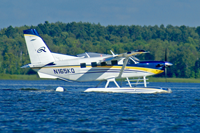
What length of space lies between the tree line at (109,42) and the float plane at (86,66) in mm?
51891

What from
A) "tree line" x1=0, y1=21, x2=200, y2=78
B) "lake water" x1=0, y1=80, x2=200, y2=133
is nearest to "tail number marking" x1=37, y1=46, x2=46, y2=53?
"lake water" x1=0, y1=80, x2=200, y2=133

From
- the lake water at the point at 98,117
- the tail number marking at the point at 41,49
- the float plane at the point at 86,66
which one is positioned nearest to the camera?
the lake water at the point at 98,117

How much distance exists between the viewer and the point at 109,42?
12312cm

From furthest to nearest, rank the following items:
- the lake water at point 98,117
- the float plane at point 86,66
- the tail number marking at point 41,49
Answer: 1. the tail number marking at point 41,49
2. the float plane at point 86,66
3. the lake water at point 98,117

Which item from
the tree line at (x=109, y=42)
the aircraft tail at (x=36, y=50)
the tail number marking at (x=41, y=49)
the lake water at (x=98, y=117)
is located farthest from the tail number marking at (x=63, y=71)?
the tree line at (x=109, y=42)

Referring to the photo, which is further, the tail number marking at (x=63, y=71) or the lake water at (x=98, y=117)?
the tail number marking at (x=63, y=71)

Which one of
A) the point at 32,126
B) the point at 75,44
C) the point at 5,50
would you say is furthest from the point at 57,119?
the point at 75,44

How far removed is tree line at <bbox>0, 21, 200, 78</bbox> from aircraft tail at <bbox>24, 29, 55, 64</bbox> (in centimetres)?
5390

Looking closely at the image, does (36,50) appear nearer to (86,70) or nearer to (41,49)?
(41,49)

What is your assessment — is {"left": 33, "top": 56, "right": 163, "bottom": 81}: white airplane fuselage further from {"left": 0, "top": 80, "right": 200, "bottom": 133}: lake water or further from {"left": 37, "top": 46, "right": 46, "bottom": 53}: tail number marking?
{"left": 0, "top": 80, "right": 200, "bottom": 133}: lake water

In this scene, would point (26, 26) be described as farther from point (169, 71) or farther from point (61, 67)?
point (61, 67)

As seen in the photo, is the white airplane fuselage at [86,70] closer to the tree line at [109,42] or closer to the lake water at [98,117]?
the lake water at [98,117]

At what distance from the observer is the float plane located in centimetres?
2702

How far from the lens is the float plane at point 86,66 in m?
27.0
